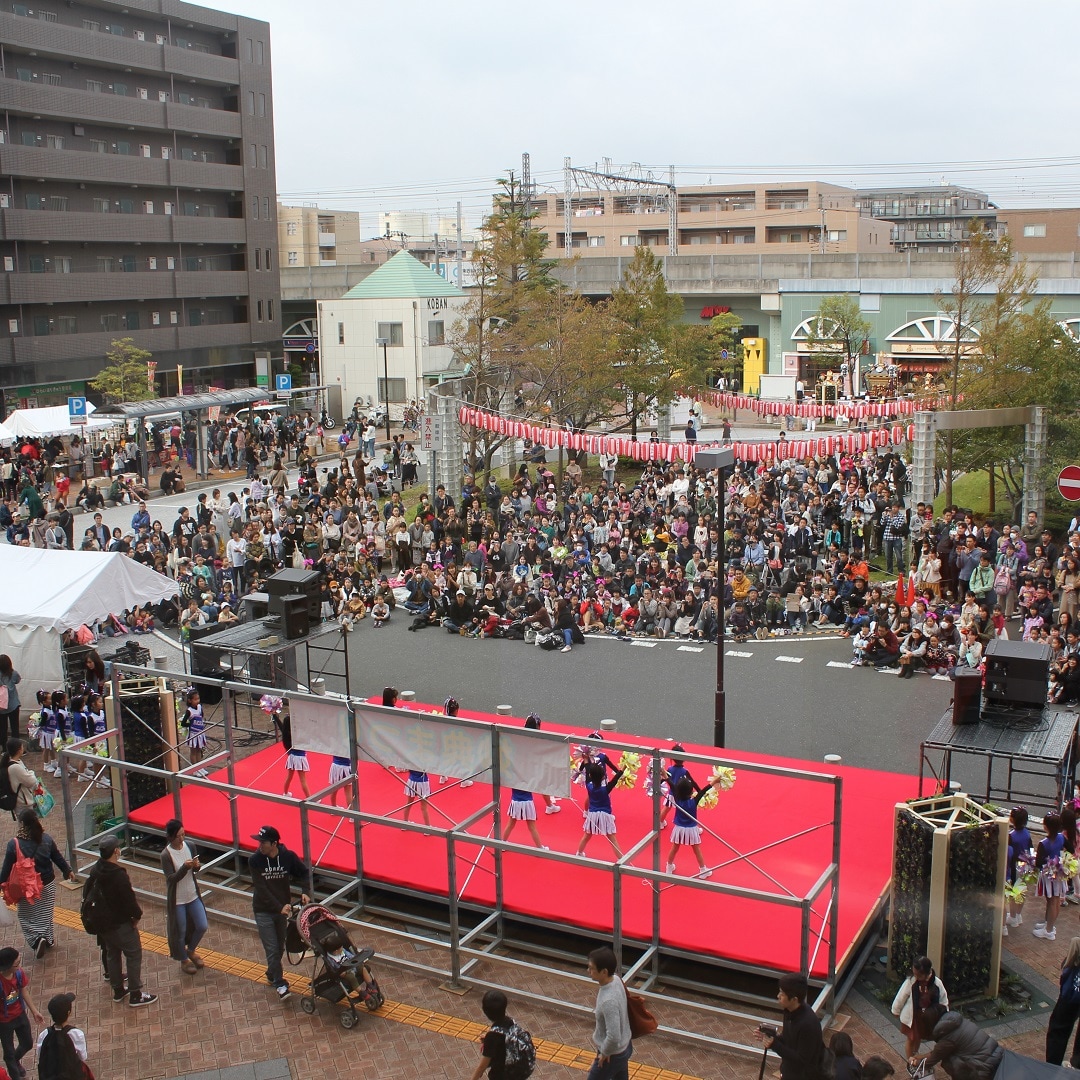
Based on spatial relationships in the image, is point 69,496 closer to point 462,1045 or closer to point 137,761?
point 137,761

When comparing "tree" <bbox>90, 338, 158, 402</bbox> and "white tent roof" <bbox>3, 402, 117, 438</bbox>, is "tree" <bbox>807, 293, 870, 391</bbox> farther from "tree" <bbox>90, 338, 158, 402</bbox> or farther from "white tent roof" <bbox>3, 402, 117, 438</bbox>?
"white tent roof" <bbox>3, 402, 117, 438</bbox>

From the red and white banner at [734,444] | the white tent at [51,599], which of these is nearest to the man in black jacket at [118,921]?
the white tent at [51,599]

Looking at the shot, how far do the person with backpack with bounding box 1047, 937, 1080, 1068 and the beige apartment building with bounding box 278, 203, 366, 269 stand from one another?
245 feet

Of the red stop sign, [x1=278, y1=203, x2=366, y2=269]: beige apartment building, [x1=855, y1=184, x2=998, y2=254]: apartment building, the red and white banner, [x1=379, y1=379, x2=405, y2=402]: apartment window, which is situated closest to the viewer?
the red stop sign

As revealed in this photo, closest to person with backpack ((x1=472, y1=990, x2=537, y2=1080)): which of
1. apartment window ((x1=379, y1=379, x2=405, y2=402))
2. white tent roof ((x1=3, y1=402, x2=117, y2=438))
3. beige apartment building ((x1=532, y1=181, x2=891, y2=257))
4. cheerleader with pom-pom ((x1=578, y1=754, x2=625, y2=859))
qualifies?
cheerleader with pom-pom ((x1=578, y1=754, x2=625, y2=859))

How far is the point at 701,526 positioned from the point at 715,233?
195ft

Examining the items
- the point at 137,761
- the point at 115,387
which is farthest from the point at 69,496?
the point at 137,761

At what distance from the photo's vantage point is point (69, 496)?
33.4 meters

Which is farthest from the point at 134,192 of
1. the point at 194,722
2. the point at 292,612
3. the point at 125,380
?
the point at 194,722

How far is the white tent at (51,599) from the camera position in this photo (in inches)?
648

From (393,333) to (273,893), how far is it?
44.8m

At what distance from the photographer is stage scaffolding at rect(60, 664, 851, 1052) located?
368 inches

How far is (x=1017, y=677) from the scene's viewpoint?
1177 centimetres

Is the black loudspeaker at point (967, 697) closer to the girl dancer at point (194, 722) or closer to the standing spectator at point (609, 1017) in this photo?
the standing spectator at point (609, 1017)
